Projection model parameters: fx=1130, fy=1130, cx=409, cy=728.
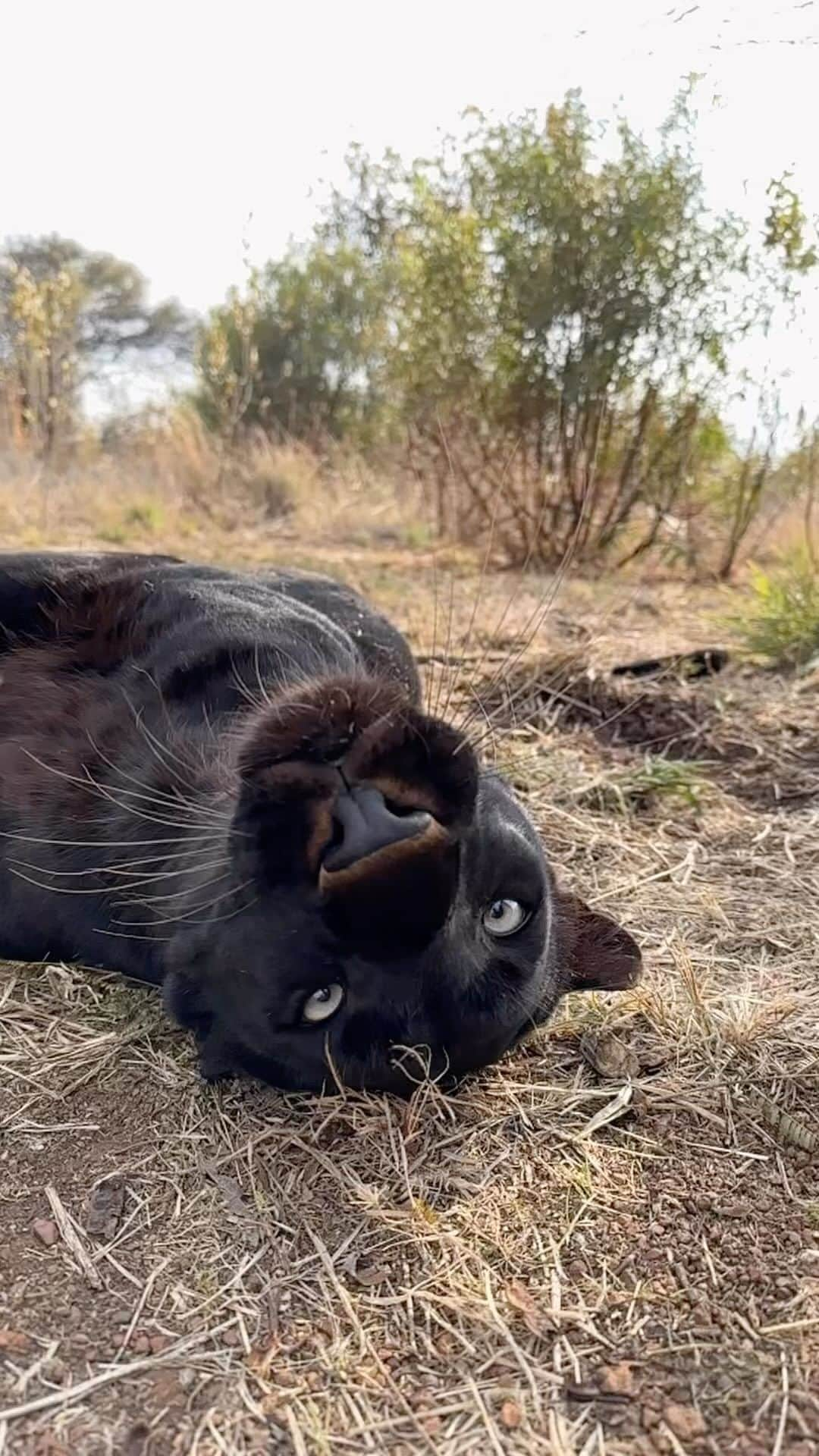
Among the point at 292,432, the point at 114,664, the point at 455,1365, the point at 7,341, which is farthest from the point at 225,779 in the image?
the point at 292,432

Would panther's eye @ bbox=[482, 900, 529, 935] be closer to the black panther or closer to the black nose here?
the black panther

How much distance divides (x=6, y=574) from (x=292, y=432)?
41.6 ft

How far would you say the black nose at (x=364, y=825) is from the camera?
145 cm

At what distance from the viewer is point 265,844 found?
5.32 feet

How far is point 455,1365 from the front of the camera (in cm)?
142

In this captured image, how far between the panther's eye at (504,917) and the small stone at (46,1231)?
2.51 feet

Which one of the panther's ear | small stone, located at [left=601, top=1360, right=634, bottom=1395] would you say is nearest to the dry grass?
the panther's ear

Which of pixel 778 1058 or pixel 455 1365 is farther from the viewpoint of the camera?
pixel 778 1058

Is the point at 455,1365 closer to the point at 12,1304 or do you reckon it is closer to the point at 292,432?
the point at 12,1304

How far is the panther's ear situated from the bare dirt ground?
8cm

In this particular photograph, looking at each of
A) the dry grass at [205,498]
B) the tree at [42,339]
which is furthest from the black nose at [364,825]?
the tree at [42,339]

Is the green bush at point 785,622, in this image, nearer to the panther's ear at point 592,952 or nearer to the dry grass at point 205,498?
the panther's ear at point 592,952

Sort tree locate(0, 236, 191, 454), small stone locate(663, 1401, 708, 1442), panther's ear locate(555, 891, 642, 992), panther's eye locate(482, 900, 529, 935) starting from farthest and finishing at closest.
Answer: tree locate(0, 236, 191, 454) < panther's ear locate(555, 891, 642, 992) < panther's eye locate(482, 900, 529, 935) < small stone locate(663, 1401, 708, 1442)

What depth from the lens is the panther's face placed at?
4.99ft
